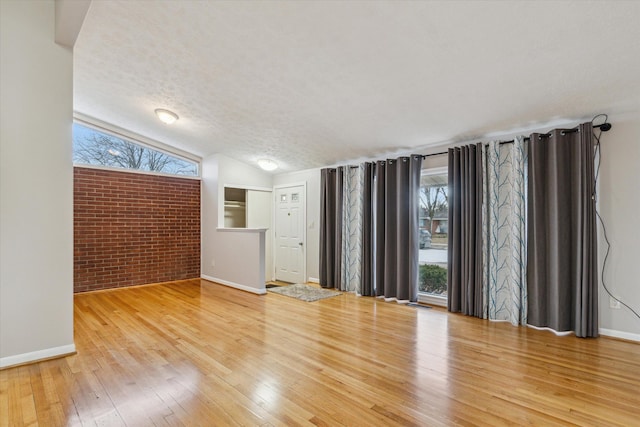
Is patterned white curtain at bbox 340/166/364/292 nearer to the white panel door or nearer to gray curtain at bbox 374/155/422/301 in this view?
gray curtain at bbox 374/155/422/301

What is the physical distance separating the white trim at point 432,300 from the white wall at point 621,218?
66.3 inches

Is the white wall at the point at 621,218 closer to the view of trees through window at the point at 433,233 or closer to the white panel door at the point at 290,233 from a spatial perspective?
the view of trees through window at the point at 433,233

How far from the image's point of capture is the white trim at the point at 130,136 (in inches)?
208

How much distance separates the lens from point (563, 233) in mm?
Result: 3324

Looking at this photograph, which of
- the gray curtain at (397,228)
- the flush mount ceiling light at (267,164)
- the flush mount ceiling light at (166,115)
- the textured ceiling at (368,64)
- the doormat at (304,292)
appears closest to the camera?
the textured ceiling at (368,64)

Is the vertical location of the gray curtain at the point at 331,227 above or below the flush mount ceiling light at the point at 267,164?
below

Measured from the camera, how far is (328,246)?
18.7 feet

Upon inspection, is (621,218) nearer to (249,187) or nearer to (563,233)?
(563,233)

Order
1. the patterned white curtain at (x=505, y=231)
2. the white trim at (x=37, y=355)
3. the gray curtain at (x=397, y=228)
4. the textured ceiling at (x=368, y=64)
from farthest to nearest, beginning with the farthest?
the gray curtain at (x=397, y=228) → the patterned white curtain at (x=505, y=231) → the white trim at (x=37, y=355) → the textured ceiling at (x=368, y=64)

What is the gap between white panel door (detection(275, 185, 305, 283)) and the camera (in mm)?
6336

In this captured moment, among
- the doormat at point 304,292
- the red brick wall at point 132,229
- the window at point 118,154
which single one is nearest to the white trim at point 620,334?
the doormat at point 304,292

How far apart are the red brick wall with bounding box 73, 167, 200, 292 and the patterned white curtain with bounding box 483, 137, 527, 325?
5484mm

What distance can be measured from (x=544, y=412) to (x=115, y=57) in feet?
15.8

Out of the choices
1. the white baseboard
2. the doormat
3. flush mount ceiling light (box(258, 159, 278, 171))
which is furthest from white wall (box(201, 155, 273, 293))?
flush mount ceiling light (box(258, 159, 278, 171))
